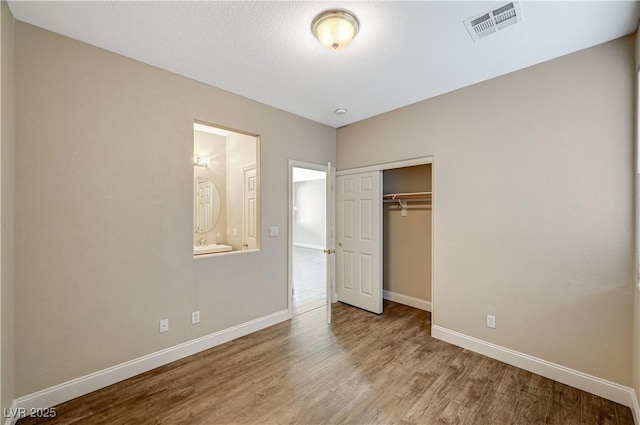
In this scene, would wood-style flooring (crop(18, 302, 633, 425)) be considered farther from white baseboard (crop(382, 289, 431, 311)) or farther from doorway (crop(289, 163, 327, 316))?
doorway (crop(289, 163, 327, 316))

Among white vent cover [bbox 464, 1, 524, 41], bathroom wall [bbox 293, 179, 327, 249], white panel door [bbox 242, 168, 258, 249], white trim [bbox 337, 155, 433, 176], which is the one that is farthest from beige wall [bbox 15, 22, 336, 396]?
bathroom wall [bbox 293, 179, 327, 249]

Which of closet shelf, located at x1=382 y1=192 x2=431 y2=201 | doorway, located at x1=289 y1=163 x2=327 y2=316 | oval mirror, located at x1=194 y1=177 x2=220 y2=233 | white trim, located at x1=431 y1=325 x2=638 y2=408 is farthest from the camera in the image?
doorway, located at x1=289 y1=163 x2=327 y2=316

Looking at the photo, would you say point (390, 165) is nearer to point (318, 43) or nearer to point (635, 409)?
point (318, 43)

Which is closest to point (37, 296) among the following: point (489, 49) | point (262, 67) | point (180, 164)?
point (180, 164)

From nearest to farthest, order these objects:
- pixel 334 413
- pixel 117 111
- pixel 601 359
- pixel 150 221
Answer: pixel 334 413, pixel 601 359, pixel 117 111, pixel 150 221

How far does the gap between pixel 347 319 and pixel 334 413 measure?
1.71 metres

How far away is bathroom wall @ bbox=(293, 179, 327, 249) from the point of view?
31.5 feet

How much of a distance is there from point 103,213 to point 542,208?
371 centimetres

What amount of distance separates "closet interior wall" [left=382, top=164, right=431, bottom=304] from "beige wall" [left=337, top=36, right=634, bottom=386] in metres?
0.83

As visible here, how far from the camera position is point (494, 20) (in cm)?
191

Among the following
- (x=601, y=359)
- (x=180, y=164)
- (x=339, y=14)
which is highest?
(x=339, y=14)

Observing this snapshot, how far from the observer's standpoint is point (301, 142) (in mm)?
3764

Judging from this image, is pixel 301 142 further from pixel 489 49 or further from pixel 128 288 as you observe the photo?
pixel 128 288

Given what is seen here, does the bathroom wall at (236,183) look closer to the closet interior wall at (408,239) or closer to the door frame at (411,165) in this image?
the door frame at (411,165)
